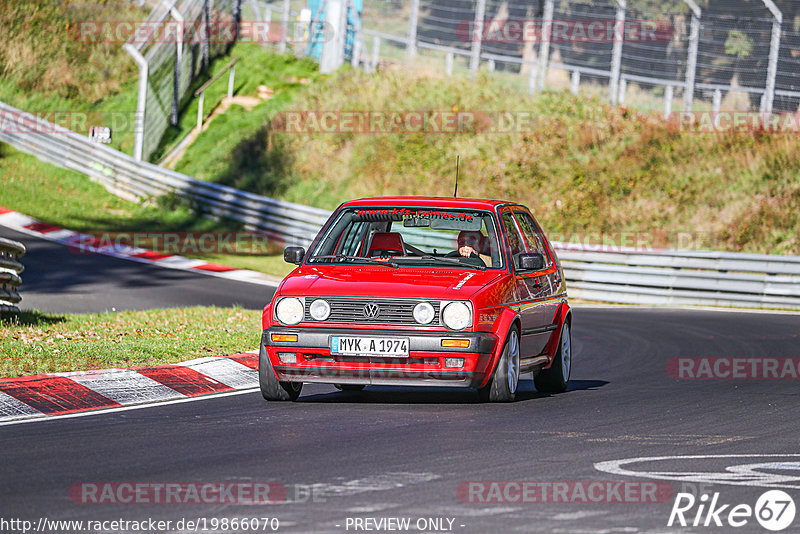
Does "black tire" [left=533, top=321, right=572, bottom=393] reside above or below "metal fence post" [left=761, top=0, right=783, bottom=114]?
below

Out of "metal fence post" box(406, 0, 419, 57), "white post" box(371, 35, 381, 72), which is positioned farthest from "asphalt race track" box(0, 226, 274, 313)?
"white post" box(371, 35, 381, 72)

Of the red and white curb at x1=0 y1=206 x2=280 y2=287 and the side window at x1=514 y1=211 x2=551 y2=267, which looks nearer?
the side window at x1=514 y1=211 x2=551 y2=267

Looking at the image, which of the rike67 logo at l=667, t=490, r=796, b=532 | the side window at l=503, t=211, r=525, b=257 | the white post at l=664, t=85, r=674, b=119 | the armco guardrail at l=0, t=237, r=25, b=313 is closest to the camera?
the rike67 logo at l=667, t=490, r=796, b=532

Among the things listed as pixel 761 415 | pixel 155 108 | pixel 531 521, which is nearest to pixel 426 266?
pixel 761 415

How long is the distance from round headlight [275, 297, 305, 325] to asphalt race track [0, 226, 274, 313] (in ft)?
27.6

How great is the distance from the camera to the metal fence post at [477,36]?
107 feet

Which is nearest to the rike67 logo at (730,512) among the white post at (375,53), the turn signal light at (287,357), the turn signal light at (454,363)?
the turn signal light at (454,363)

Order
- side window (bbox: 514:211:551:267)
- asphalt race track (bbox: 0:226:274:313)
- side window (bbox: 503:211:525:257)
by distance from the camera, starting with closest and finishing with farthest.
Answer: side window (bbox: 503:211:525:257)
side window (bbox: 514:211:551:267)
asphalt race track (bbox: 0:226:274:313)

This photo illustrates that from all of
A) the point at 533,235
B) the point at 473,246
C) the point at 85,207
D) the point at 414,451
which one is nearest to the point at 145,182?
the point at 85,207

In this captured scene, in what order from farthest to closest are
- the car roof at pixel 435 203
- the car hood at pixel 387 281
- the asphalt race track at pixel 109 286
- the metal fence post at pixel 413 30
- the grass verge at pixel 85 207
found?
1. the metal fence post at pixel 413 30
2. the grass verge at pixel 85 207
3. the asphalt race track at pixel 109 286
4. the car roof at pixel 435 203
5. the car hood at pixel 387 281

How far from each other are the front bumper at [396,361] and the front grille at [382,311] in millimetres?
82

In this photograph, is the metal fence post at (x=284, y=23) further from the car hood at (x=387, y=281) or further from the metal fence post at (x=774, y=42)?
the car hood at (x=387, y=281)

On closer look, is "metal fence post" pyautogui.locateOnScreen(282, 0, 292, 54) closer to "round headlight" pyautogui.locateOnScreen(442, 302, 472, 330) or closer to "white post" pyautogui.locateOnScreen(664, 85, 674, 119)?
"white post" pyautogui.locateOnScreen(664, 85, 674, 119)

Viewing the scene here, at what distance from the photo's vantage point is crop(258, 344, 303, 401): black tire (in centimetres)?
922
